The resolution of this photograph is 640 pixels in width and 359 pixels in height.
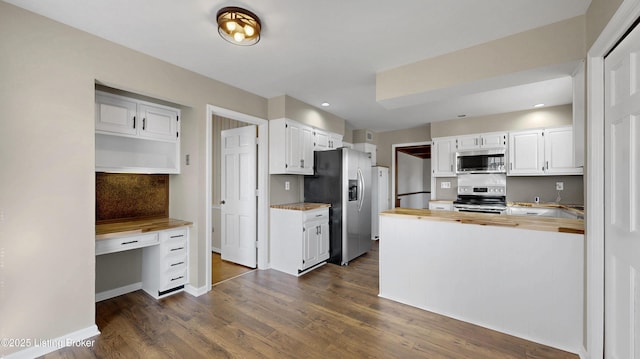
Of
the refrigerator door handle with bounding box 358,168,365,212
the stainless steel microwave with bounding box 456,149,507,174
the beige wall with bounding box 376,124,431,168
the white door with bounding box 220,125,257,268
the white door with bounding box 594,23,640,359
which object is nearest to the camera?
the white door with bounding box 594,23,640,359

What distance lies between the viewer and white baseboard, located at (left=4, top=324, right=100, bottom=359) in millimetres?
1811

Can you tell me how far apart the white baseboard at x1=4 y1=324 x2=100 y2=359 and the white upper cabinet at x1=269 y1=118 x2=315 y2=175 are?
244cm

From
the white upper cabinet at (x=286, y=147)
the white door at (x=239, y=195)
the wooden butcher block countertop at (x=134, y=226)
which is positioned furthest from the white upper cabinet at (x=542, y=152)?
the wooden butcher block countertop at (x=134, y=226)

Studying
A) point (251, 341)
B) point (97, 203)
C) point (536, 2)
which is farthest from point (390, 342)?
point (97, 203)

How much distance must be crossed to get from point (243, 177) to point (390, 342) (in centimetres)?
285

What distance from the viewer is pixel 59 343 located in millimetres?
1950

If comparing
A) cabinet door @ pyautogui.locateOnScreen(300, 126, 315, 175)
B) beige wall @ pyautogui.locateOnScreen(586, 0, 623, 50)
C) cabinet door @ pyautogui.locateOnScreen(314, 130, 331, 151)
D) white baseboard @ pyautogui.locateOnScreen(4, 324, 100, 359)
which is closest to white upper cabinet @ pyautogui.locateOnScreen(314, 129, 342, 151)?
cabinet door @ pyautogui.locateOnScreen(314, 130, 331, 151)

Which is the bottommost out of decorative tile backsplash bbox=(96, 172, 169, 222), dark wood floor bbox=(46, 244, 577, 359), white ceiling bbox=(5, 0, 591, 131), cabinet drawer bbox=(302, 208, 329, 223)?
dark wood floor bbox=(46, 244, 577, 359)

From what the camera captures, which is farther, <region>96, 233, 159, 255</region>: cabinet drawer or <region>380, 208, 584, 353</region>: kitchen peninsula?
<region>96, 233, 159, 255</region>: cabinet drawer

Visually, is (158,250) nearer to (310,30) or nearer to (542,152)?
(310,30)

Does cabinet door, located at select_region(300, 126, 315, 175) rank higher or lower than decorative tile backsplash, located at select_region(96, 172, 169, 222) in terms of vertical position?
higher

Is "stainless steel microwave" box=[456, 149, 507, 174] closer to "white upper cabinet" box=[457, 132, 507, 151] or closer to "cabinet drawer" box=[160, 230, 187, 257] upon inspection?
"white upper cabinet" box=[457, 132, 507, 151]

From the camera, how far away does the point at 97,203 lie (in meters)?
2.76

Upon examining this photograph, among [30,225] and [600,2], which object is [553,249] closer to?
[600,2]
